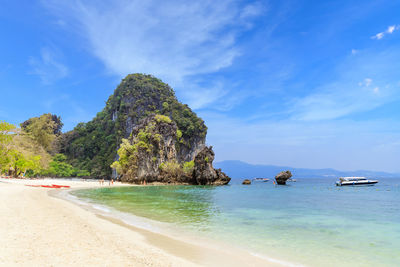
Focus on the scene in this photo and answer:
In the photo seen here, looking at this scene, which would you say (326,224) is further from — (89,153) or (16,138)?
(89,153)

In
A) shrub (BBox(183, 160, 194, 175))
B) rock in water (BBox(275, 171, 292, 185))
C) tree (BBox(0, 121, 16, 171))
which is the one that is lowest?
rock in water (BBox(275, 171, 292, 185))

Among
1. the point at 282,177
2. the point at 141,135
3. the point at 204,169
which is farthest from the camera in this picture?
the point at 282,177

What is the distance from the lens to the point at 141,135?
74.2 meters

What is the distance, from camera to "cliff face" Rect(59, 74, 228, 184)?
73812mm

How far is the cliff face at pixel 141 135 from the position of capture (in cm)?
7381

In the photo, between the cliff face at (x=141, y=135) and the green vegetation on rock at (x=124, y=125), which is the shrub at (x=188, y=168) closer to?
the cliff face at (x=141, y=135)

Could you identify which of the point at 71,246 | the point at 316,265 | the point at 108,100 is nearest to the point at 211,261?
the point at 316,265

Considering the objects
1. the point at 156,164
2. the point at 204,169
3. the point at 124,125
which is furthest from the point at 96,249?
the point at 124,125

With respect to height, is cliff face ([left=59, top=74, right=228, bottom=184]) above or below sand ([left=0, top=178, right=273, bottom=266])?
above

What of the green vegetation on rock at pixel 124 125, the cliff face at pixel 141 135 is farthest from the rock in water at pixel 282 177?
the green vegetation on rock at pixel 124 125

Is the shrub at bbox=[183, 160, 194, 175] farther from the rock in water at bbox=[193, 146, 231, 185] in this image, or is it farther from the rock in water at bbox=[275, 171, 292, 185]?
the rock in water at bbox=[275, 171, 292, 185]

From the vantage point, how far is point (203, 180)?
7444 cm

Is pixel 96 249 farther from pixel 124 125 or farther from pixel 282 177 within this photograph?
pixel 124 125

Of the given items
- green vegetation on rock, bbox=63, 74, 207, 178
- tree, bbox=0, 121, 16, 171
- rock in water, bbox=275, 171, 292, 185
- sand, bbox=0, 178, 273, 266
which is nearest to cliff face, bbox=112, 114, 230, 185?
green vegetation on rock, bbox=63, 74, 207, 178
